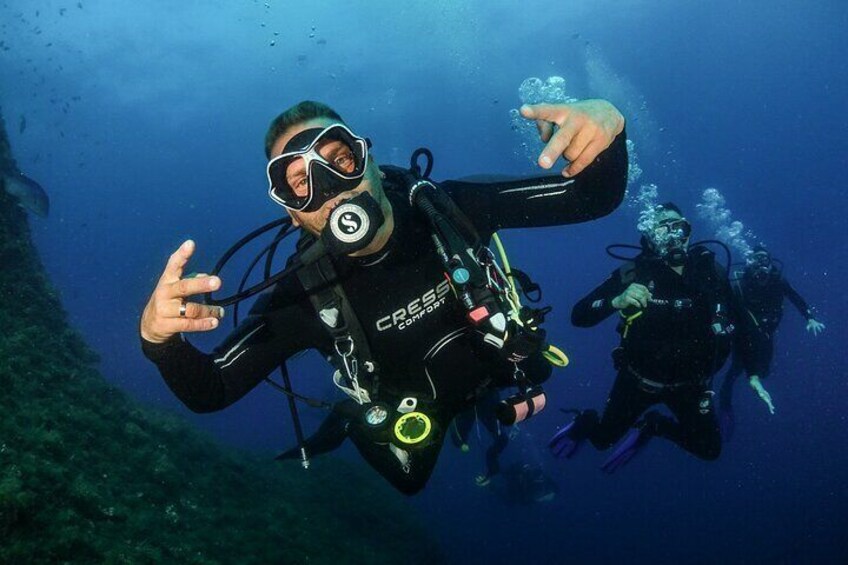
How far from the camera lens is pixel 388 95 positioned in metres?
52.2

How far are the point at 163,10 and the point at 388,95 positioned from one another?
23.1 metres

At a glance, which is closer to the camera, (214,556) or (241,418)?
(214,556)

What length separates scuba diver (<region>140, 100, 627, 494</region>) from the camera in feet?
9.21

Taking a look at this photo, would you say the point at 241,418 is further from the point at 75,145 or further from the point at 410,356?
the point at 410,356

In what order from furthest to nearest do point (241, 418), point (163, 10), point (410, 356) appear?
point (241, 418) → point (163, 10) → point (410, 356)

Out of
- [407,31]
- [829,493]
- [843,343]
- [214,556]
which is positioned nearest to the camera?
[214,556]

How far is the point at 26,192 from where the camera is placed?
38.2 ft

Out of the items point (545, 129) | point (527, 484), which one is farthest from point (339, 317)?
point (527, 484)

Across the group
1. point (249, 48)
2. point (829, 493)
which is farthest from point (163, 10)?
point (829, 493)

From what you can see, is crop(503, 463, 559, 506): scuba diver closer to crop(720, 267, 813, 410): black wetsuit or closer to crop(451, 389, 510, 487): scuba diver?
crop(451, 389, 510, 487): scuba diver

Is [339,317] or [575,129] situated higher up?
[575,129]

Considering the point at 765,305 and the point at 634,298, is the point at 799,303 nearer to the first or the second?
the point at 765,305

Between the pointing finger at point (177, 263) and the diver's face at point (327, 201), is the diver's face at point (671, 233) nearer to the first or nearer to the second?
the diver's face at point (327, 201)

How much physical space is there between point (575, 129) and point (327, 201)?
156cm
